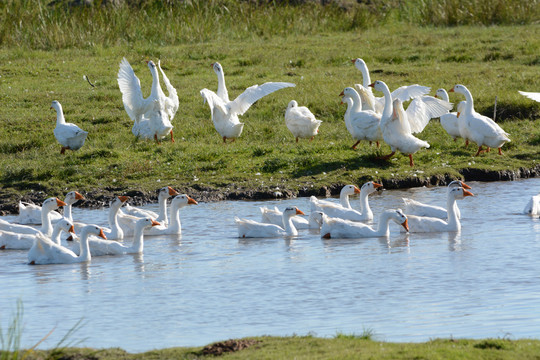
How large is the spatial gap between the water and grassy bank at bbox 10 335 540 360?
39 centimetres

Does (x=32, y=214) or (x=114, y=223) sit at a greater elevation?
(x=32, y=214)

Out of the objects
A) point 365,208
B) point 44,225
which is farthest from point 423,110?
point 44,225

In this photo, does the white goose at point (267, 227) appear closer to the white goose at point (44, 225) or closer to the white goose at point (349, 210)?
the white goose at point (349, 210)

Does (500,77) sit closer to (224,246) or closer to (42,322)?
(224,246)

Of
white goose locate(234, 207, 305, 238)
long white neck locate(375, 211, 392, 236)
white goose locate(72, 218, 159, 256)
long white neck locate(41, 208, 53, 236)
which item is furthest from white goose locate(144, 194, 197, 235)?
long white neck locate(375, 211, 392, 236)

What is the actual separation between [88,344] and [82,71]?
50.9 feet

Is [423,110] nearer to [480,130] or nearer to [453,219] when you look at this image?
[480,130]

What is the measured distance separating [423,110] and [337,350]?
10248 millimetres

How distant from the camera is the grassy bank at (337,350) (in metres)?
6.17

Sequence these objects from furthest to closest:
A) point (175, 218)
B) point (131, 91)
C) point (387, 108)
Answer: point (131, 91), point (387, 108), point (175, 218)

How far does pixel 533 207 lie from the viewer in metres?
12.4

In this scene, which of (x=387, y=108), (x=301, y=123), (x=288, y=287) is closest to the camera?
(x=288, y=287)

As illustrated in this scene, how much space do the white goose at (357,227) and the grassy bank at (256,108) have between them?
257 centimetres

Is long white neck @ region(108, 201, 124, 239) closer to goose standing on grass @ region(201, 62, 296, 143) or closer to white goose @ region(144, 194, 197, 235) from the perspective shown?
white goose @ region(144, 194, 197, 235)
